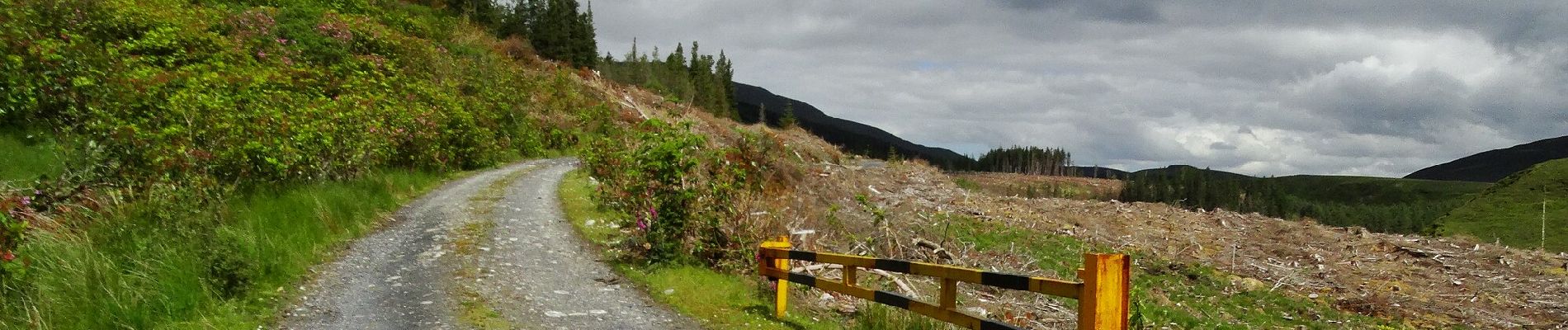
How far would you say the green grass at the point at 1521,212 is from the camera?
42531 millimetres

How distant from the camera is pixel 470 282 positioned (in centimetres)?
879

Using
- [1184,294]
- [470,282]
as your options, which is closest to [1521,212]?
[1184,294]

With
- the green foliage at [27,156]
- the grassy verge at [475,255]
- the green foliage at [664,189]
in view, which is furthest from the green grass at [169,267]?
the green foliage at [27,156]

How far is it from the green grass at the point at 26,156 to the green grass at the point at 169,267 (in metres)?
4.34

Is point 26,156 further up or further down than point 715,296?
further up

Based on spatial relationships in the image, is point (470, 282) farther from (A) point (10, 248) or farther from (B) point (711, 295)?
(A) point (10, 248)

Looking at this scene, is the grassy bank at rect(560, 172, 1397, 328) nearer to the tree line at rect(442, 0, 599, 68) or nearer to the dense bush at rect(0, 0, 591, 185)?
the dense bush at rect(0, 0, 591, 185)

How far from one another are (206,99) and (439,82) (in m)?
16.5

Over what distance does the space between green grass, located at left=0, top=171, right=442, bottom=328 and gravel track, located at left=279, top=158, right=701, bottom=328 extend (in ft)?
1.38

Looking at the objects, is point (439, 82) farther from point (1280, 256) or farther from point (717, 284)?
point (1280, 256)

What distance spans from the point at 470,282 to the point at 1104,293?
7289 millimetres

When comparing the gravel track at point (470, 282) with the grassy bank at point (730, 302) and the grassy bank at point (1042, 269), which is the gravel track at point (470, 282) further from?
the grassy bank at point (1042, 269)

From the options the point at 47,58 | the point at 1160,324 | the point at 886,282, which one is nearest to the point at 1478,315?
the point at 1160,324

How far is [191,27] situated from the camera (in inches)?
824
